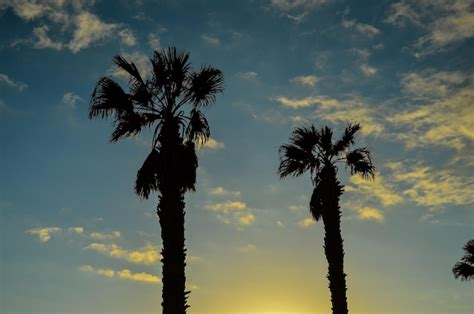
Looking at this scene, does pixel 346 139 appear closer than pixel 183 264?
No

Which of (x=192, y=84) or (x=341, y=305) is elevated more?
(x=192, y=84)

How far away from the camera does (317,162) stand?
2530 cm

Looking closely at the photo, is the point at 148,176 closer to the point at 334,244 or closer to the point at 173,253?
the point at 173,253

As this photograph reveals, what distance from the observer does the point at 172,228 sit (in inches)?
648

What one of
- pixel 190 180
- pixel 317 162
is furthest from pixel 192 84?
pixel 317 162

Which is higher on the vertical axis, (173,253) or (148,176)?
(148,176)

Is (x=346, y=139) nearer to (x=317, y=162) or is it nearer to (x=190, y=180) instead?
(x=317, y=162)

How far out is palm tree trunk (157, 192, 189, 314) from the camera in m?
15.9

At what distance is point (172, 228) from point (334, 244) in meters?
9.30

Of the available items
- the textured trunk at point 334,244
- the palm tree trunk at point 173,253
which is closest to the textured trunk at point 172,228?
the palm tree trunk at point 173,253

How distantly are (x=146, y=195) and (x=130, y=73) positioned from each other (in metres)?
4.60

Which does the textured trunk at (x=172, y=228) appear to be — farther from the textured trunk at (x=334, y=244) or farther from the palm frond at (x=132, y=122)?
the textured trunk at (x=334, y=244)

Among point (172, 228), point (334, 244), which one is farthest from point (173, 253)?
point (334, 244)

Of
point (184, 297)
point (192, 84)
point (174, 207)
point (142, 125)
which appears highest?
point (192, 84)
